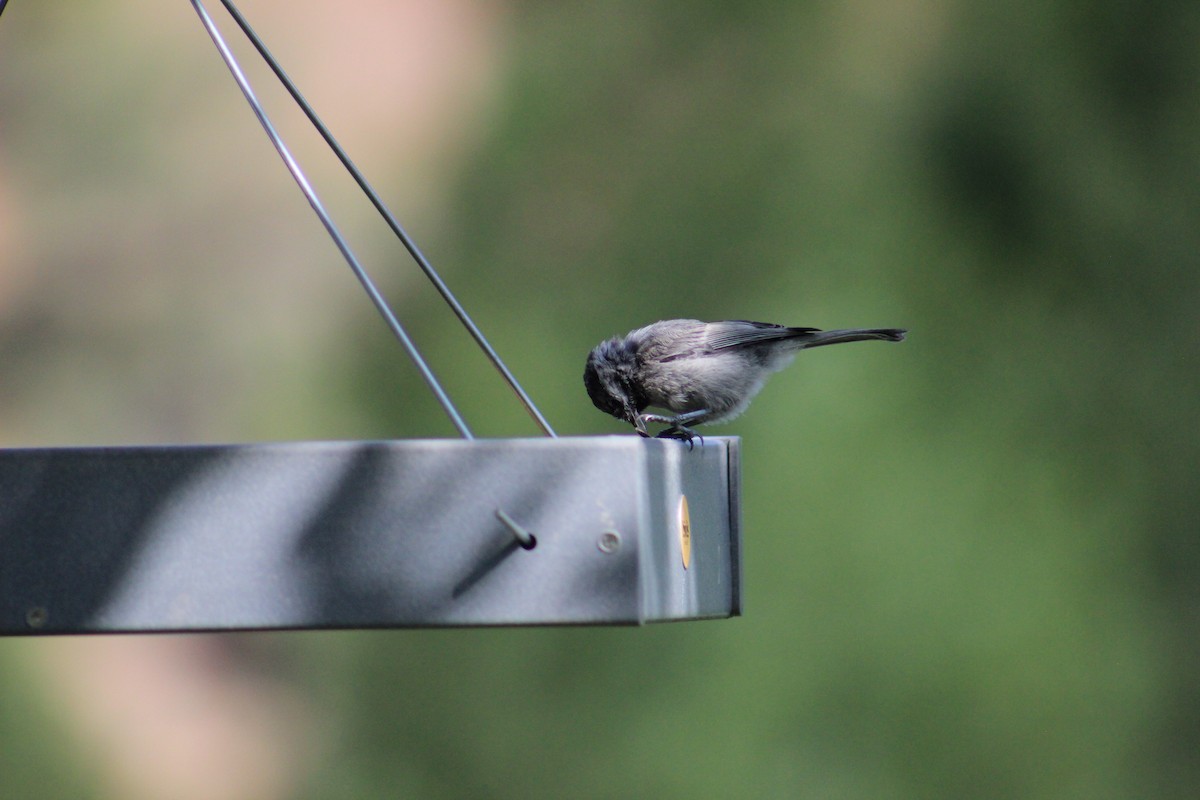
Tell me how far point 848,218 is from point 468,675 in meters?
2.11

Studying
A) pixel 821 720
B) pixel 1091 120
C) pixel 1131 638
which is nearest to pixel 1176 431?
pixel 1131 638

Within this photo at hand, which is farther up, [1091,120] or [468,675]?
[1091,120]

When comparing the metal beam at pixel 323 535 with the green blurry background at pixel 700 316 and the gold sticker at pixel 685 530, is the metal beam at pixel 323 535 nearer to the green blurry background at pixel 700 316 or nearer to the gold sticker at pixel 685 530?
the gold sticker at pixel 685 530

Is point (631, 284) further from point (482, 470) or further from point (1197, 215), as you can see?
point (482, 470)

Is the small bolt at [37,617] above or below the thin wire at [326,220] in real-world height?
below

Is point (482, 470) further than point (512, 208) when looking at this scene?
No

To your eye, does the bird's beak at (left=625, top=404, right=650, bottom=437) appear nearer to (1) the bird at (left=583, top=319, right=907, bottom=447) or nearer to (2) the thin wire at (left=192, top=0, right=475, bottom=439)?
(1) the bird at (left=583, top=319, right=907, bottom=447)

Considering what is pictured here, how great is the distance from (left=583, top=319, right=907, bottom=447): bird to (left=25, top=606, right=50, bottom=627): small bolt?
1.44 m

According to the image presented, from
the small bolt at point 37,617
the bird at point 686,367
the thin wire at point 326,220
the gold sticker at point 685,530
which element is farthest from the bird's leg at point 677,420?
the small bolt at point 37,617

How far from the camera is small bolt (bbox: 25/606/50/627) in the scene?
1470mm

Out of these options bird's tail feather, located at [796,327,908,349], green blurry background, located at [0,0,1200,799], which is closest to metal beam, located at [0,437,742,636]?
bird's tail feather, located at [796,327,908,349]

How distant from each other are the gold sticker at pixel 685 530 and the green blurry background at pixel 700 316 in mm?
2726

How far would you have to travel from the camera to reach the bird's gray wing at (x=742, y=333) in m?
2.94

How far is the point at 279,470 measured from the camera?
4.85 feet
